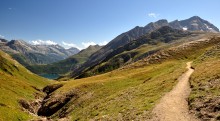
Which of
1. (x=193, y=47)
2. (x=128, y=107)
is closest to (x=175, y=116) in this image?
(x=128, y=107)

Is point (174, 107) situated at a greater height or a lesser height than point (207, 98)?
lesser

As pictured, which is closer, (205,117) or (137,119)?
(205,117)

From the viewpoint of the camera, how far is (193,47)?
113500 millimetres

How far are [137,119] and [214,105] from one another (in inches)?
Answer: 341

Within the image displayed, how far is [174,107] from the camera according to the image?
31.3m

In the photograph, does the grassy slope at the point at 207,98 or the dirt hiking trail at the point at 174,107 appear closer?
the grassy slope at the point at 207,98

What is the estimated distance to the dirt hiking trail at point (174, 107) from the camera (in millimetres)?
27781

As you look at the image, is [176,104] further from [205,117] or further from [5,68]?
[5,68]

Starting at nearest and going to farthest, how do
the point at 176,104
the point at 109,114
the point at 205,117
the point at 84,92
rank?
1. the point at 205,117
2. the point at 176,104
3. the point at 109,114
4. the point at 84,92

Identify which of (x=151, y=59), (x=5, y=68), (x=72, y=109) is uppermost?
(x=5, y=68)

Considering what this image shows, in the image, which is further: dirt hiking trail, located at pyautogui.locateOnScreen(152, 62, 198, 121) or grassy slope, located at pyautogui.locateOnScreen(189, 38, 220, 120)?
dirt hiking trail, located at pyautogui.locateOnScreen(152, 62, 198, 121)

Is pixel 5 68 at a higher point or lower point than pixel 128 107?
higher

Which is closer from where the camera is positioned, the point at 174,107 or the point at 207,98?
the point at 207,98

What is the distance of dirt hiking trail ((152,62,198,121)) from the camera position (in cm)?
2778
